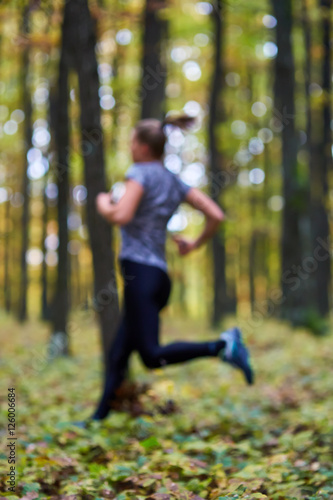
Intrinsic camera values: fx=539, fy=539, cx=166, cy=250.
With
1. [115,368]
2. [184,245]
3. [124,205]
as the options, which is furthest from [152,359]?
[124,205]

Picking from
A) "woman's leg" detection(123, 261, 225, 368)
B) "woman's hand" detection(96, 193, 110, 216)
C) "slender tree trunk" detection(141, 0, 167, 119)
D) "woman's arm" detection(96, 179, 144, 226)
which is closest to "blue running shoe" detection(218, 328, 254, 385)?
"woman's leg" detection(123, 261, 225, 368)

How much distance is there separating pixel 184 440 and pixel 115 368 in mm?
→ 803

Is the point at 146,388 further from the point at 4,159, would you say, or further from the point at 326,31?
the point at 4,159

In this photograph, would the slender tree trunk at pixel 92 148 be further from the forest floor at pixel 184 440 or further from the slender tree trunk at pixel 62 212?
the slender tree trunk at pixel 62 212

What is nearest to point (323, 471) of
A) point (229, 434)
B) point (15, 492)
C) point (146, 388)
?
point (229, 434)

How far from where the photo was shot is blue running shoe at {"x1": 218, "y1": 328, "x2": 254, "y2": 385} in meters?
3.71

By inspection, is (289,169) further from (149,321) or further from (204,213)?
(149,321)

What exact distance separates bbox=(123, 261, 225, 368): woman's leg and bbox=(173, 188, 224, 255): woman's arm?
0.43 m

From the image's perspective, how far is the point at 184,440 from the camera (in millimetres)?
3980

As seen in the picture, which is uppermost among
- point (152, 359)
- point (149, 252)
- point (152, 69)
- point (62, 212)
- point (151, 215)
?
point (152, 69)

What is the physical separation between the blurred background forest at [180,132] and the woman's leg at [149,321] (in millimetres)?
1395

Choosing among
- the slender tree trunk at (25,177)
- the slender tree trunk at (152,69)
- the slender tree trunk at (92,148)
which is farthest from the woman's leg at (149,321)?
the slender tree trunk at (25,177)

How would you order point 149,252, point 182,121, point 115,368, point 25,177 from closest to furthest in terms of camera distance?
point 149,252
point 182,121
point 115,368
point 25,177

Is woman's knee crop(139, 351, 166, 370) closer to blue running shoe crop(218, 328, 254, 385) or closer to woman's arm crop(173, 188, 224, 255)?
blue running shoe crop(218, 328, 254, 385)
